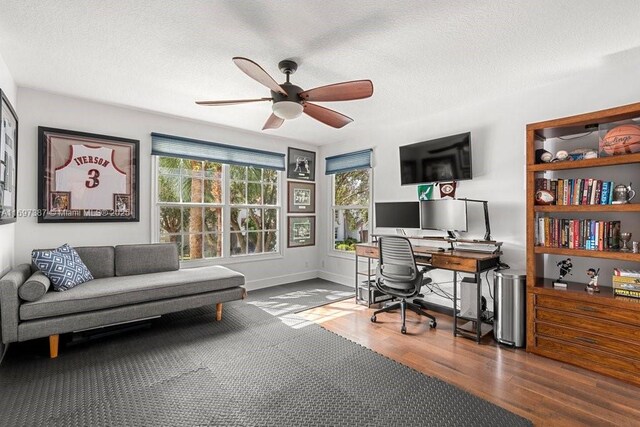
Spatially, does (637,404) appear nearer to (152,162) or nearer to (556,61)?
(556,61)

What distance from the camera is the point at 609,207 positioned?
2.33 metres

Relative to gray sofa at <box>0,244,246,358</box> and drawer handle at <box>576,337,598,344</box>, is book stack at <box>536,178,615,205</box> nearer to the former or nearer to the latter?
drawer handle at <box>576,337,598,344</box>

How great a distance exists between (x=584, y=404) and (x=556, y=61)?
8.40 ft

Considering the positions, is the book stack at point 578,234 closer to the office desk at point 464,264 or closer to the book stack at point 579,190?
the book stack at point 579,190

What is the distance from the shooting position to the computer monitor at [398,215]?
3.87m

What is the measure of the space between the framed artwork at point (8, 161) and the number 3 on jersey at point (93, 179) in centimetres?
58

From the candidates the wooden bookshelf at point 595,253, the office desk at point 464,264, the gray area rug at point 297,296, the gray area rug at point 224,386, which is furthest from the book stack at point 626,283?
the gray area rug at point 297,296

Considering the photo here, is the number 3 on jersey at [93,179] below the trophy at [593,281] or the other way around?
the other way around

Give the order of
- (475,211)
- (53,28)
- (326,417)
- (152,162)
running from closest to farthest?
(326,417)
(53,28)
(475,211)
(152,162)

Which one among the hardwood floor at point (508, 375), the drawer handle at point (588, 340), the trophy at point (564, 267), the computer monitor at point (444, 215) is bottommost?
the hardwood floor at point (508, 375)

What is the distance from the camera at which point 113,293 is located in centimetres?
267

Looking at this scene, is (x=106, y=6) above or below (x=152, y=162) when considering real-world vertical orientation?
above

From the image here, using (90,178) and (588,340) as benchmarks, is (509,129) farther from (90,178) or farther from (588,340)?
(90,178)

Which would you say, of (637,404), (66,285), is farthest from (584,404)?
(66,285)
